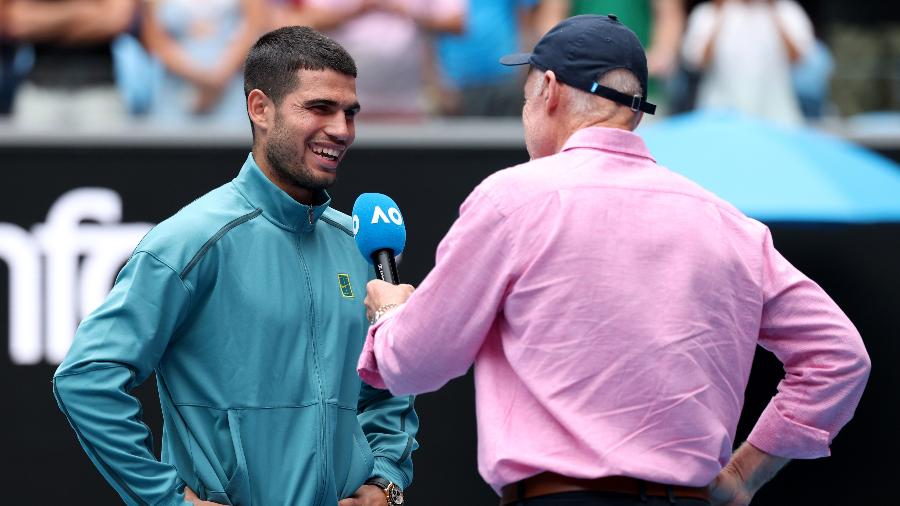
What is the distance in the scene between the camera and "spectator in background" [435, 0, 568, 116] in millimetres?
7547

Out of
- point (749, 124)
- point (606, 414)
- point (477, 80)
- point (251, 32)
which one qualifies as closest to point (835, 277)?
point (749, 124)

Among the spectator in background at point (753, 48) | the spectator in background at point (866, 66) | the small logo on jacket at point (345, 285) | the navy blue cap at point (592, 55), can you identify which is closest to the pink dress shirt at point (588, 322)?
the navy blue cap at point (592, 55)

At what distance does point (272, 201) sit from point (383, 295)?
0.46 meters

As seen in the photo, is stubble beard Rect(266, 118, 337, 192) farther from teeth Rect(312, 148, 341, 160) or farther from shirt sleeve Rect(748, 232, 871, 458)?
shirt sleeve Rect(748, 232, 871, 458)

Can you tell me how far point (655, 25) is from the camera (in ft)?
25.5

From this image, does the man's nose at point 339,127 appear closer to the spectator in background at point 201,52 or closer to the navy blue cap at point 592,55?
the navy blue cap at point 592,55

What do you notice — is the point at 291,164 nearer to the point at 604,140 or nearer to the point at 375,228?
the point at 375,228

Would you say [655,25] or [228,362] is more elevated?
[655,25]

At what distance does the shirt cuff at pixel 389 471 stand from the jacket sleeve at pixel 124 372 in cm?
63

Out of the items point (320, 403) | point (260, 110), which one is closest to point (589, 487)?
point (320, 403)

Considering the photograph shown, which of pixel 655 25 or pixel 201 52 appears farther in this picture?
pixel 655 25

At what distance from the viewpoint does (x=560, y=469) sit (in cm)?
304

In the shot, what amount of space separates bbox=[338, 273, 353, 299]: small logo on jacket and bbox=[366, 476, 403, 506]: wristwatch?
494mm

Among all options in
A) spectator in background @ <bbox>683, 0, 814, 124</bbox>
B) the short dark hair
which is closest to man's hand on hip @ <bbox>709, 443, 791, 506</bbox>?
the short dark hair
